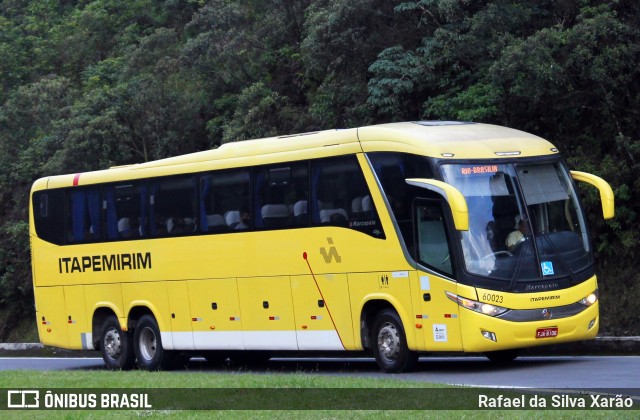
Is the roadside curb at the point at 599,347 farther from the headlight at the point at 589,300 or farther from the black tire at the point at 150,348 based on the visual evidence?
the black tire at the point at 150,348

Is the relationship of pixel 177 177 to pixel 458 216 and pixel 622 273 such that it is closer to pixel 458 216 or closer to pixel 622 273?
pixel 458 216

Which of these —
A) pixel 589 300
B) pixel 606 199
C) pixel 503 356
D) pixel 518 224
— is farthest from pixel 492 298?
pixel 503 356

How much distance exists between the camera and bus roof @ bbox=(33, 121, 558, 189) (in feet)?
52.8

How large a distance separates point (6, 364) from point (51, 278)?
3672mm

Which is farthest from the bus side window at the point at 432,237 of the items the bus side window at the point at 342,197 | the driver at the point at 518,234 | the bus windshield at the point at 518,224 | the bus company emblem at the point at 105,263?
the bus company emblem at the point at 105,263

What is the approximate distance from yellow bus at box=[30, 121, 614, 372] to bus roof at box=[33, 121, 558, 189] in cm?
3

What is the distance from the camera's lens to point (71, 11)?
5216 centimetres

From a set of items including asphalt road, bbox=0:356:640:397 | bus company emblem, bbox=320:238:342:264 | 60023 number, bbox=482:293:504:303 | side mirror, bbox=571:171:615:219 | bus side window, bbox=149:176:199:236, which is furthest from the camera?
bus side window, bbox=149:176:199:236

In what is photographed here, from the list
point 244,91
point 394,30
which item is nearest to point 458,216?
point 394,30

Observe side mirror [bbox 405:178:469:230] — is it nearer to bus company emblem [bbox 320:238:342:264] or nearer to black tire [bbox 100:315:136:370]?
bus company emblem [bbox 320:238:342:264]

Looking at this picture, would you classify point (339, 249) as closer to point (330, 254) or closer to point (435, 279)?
point (330, 254)

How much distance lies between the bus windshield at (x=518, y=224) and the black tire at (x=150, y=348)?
302 inches

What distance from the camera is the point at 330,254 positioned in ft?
57.1

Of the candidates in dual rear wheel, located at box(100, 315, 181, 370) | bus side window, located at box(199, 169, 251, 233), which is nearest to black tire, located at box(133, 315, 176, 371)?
dual rear wheel, located at box(100, 315, 181, 370)
